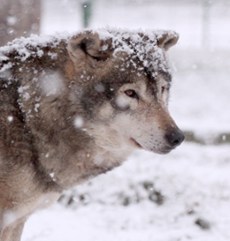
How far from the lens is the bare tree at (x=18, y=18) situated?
7.70 m

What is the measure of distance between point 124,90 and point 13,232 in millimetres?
1286

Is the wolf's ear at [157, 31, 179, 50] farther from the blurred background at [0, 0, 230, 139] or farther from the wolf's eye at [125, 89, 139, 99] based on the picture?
the wolf's eye at [125, 89, 139, 99]

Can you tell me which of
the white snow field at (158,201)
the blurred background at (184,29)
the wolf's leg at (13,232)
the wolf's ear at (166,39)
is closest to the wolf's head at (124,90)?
the wolf's ear at (166,39)

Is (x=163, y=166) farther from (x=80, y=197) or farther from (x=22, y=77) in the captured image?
(x=22, y=77)

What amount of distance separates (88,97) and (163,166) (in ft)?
9.28

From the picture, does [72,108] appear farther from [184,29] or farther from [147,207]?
[184,29]

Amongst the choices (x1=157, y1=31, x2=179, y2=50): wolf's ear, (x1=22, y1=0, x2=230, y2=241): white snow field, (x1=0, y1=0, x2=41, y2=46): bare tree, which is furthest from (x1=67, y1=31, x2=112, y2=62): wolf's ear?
(x1=0, y1=0, x2=41, y2=46): bare tree

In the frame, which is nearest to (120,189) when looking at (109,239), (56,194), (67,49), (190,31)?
(109,239)

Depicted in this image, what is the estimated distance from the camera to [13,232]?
4516 millimetres

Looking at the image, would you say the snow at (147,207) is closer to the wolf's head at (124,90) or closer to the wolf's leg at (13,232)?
the wolf's leg at (13,232)

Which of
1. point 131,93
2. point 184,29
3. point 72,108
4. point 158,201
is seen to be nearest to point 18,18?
point 158,201

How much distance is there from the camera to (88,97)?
410 cm

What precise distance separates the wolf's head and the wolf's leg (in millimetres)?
821

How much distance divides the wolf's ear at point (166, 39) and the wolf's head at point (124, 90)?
161 millimetres
